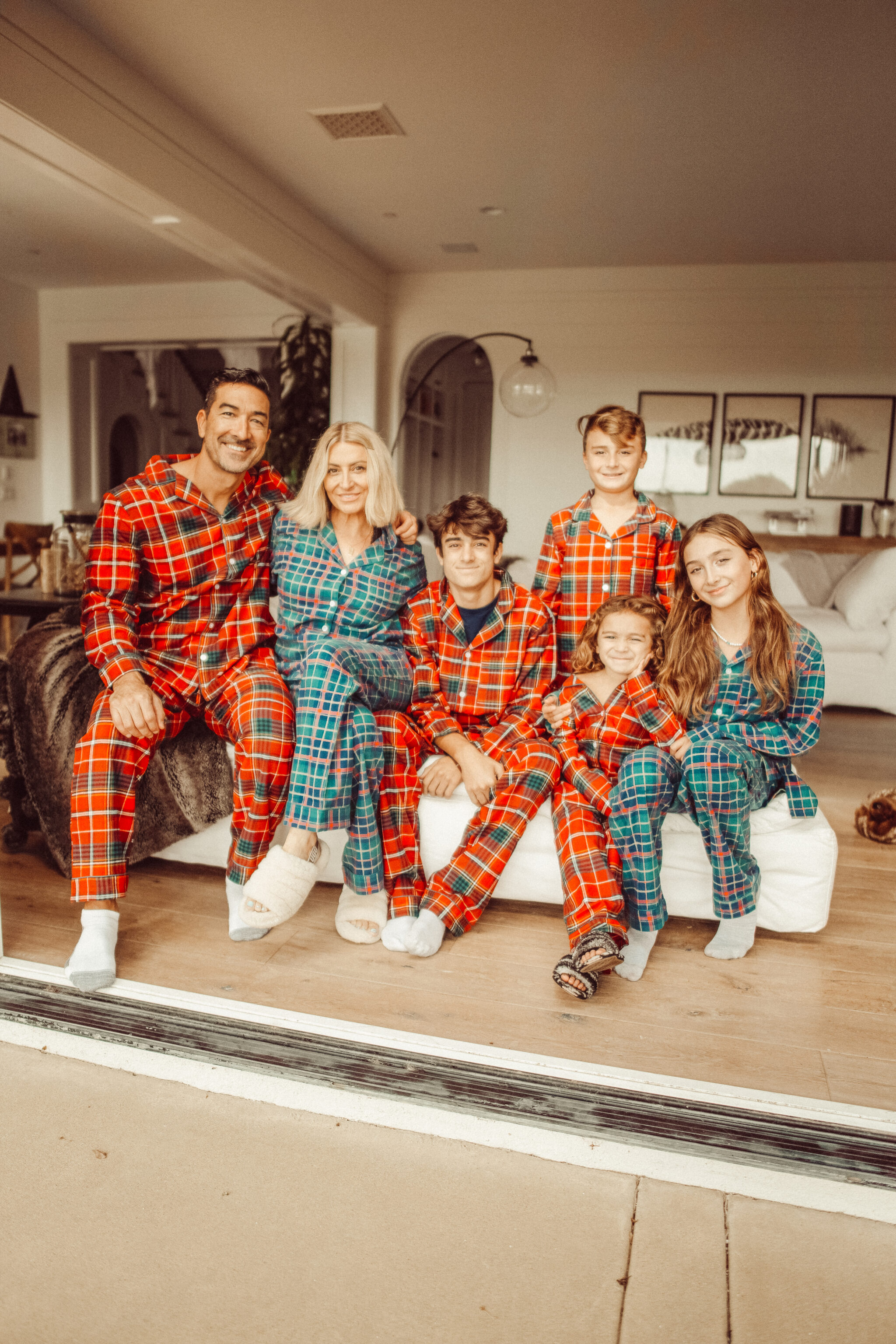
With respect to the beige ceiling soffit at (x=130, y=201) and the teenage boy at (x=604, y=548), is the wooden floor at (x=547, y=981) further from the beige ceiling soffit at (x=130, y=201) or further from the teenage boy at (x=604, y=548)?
the beige ceiling soffit at (x=130, y=201)

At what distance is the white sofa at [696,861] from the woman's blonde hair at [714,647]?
277mm

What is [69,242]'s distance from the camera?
655 cm

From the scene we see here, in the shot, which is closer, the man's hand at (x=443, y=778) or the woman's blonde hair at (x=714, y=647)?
the woman's blonde hair at (x=714, y=647)

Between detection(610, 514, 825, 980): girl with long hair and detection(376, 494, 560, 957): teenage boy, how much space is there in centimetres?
27

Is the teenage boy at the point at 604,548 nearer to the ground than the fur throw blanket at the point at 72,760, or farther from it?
farther from it

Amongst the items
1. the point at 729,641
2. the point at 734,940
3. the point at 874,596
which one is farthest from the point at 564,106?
the point at 734,940

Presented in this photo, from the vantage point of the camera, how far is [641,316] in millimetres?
6859

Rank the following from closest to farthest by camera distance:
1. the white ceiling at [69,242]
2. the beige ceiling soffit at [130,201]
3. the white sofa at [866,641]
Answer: the beige ceiling soffit at [130,201]
the white sofa at [866,641]
the white ceiling at [69,242]

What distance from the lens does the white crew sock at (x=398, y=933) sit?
198 centimetres

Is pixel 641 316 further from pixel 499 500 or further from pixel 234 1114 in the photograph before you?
pixel 234 1114

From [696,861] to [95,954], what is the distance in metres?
1.32

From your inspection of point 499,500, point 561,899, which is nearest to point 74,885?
point 561,899

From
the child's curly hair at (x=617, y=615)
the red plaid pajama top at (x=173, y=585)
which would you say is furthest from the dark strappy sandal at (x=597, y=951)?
the red plaid pajama top at (x=173, y=585)

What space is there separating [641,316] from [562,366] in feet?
2.26
